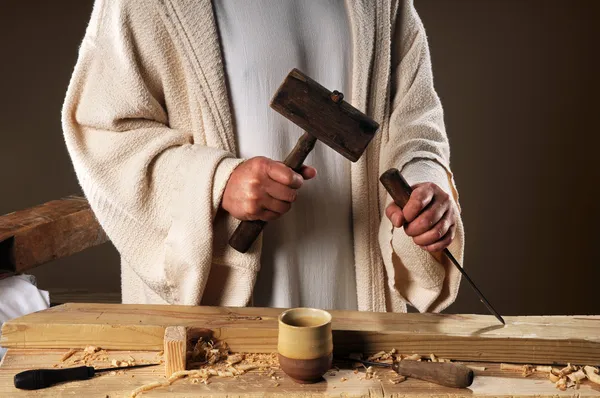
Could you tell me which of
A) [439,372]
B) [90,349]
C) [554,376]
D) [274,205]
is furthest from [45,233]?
[554,376]

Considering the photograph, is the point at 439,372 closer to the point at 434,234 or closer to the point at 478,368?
the point at 478,368

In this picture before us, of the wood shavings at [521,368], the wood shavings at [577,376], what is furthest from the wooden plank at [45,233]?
the wood shavings at [577,376]

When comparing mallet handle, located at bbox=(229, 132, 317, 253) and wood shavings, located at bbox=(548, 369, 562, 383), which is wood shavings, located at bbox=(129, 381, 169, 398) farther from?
wood shavings, located at bbox=(548, 369, 562, 383)

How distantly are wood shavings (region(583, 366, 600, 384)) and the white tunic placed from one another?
23.4 inches

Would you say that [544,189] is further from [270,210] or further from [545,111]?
[270,210]

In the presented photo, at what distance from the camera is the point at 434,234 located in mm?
1360

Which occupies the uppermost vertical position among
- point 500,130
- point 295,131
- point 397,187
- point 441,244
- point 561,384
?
point 500,130

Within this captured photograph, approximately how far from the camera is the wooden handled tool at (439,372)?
44.3 inches

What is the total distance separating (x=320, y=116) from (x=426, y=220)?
28cm

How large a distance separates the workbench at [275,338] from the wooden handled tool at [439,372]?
0.04 ft

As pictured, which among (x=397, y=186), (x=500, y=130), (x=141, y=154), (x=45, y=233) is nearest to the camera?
(x=397, y=186)

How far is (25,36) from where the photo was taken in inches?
146

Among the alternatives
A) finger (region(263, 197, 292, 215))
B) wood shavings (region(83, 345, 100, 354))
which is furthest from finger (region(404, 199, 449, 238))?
wood shavings (region(83, 345, 100, 354))

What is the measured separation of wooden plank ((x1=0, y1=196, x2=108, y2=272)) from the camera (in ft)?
6.52
